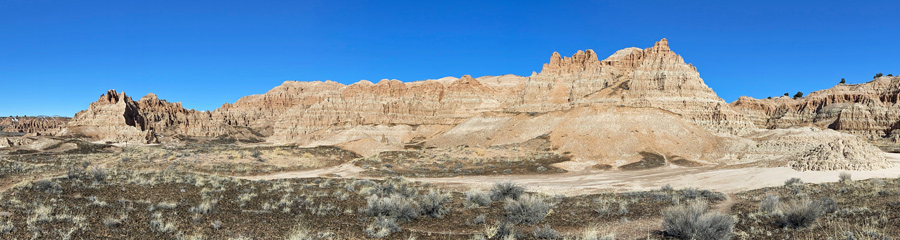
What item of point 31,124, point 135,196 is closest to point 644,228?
point 135,196

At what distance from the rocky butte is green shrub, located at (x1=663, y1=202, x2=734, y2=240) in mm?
20977

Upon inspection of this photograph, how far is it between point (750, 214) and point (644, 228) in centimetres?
331

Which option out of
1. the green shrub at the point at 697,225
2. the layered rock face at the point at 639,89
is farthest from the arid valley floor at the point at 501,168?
the layered rock face at the point at 639,89

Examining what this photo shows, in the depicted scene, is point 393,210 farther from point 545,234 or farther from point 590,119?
point 590,119

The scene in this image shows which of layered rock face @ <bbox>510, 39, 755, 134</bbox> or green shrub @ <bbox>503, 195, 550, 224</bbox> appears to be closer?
green shrub @ <bbox>503, 195, 550, 224</bbox>

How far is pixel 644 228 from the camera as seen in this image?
36.6 ft

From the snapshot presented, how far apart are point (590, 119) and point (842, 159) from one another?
35759mm

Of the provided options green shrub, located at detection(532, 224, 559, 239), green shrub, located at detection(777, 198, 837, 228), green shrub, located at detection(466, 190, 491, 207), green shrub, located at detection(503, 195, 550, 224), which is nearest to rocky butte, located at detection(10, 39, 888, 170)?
green shrub, located at detection(777, 198, 837, 228)

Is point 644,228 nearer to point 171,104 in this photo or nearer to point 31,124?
point 171,104

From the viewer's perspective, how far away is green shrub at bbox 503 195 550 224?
12.2m

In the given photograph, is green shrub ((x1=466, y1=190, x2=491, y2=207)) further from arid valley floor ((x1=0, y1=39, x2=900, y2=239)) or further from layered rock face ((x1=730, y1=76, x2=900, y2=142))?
layered rock face ((x1=730, y1=76, x2=900, y2=142))

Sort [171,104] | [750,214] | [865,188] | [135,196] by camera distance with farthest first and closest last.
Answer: [171,104], [865,188], [135,196], [750,214]

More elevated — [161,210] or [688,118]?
[688,118]

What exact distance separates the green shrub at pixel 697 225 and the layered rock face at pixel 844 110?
84291mm
